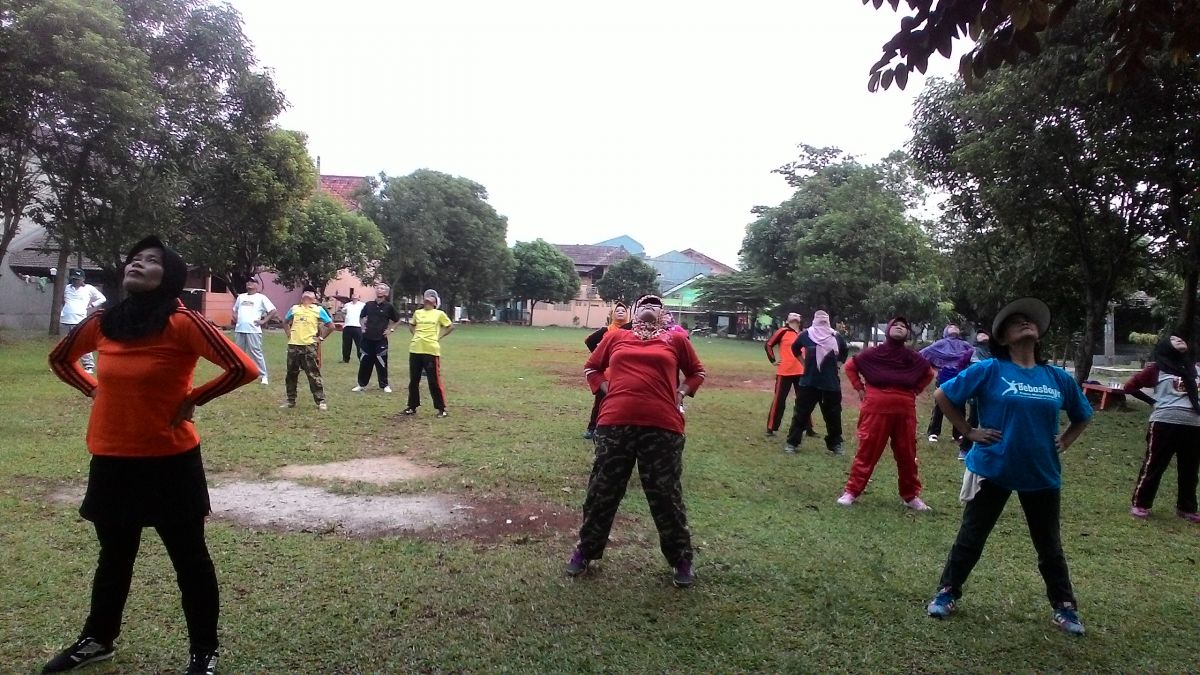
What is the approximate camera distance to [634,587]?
460 centimetres

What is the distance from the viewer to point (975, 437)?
421cm

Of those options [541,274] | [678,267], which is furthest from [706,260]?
[541,274]

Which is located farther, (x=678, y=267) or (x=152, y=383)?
(x=678, y=267)

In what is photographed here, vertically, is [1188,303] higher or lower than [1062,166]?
lower

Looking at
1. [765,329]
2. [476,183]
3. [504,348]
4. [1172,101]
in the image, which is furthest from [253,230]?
[765,329]

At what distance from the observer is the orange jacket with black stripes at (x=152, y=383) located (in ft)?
10.7

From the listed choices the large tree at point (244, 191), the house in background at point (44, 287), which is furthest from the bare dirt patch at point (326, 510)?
the large tree at point (244, 191)

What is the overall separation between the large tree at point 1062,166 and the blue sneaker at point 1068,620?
5.62 meters

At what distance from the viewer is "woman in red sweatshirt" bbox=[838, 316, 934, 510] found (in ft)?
21.8

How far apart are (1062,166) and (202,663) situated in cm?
1315

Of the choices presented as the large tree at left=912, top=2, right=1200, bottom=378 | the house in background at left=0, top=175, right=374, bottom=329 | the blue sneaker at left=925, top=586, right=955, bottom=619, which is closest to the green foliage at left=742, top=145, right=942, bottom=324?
the large tree at left=912, top=2, right=1200, bottom=378

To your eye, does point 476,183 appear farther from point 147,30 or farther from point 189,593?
point 189,593

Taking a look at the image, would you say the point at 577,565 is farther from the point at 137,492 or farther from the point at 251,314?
the point at 251,314

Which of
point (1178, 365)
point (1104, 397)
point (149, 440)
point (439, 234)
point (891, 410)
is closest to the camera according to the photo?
point (149, 440)
